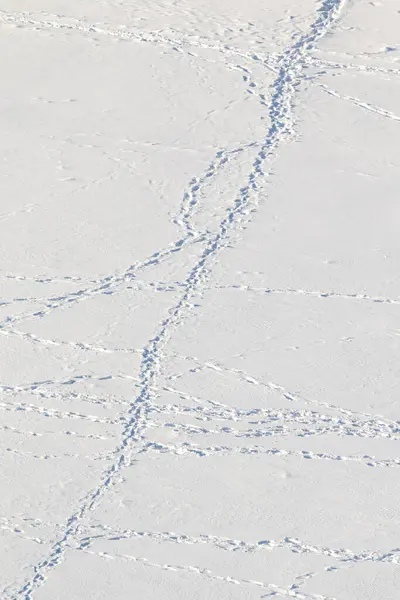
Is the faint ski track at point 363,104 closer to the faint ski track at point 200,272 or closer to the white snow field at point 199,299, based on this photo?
the white snow field at point 199,299

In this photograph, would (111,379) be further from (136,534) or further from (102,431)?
(136,534)

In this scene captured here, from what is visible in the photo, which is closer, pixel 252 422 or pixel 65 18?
pixel 252 422

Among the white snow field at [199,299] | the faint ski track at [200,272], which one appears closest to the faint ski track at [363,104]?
the white snow field at [199,299]

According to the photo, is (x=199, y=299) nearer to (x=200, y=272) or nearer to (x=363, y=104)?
(x=200, y=272)

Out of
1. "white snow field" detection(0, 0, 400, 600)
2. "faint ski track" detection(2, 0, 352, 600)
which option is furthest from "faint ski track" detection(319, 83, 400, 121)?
"faint ski track" detection(2, 0, 352, 600)

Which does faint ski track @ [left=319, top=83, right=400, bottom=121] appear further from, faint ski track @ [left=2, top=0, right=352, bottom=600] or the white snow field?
faint ski track @ [left=2, top=0, right=352, bottom=600]

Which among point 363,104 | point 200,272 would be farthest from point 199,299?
point 363,104

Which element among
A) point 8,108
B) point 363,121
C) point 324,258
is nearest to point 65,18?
point 8,108
